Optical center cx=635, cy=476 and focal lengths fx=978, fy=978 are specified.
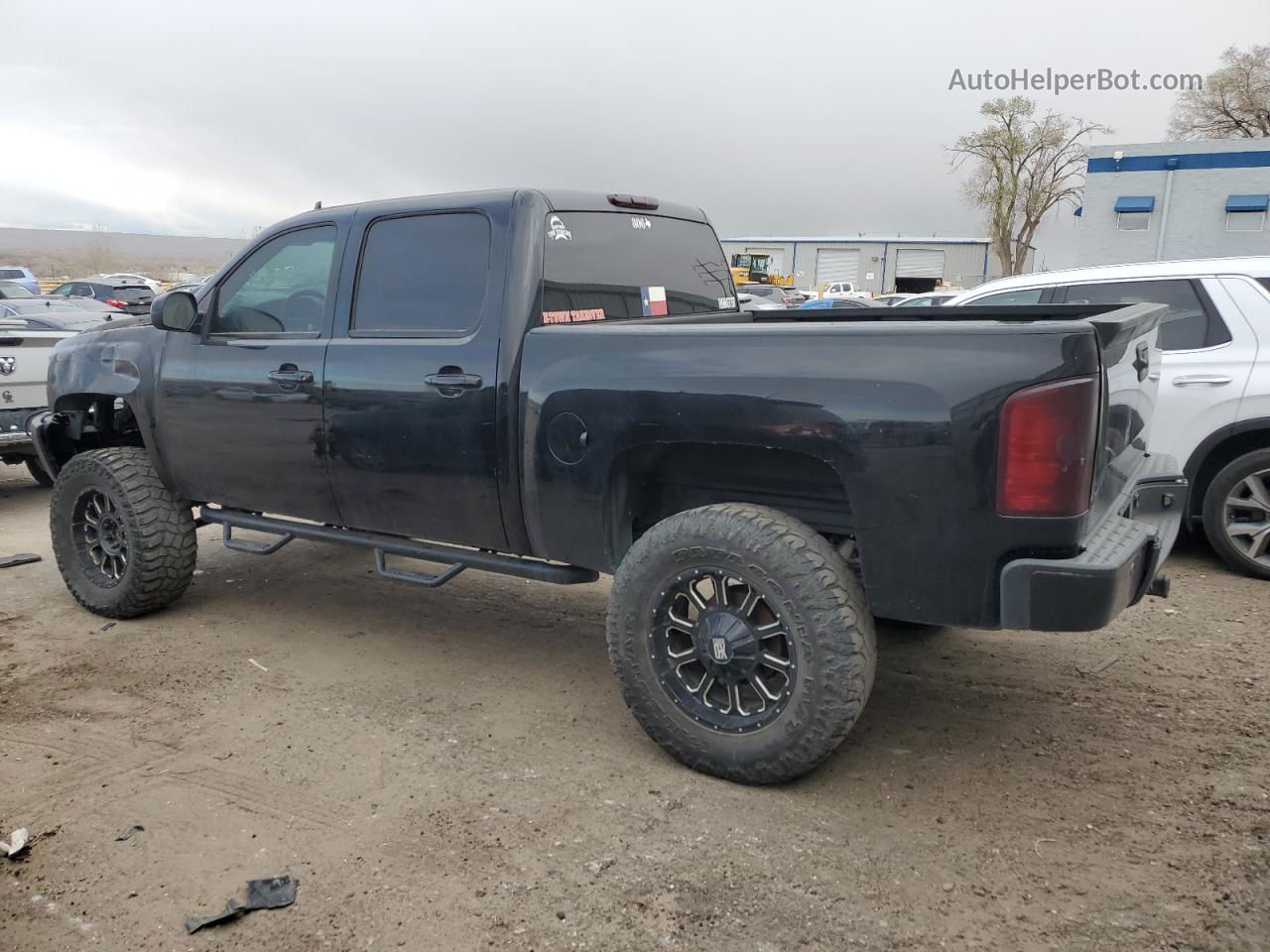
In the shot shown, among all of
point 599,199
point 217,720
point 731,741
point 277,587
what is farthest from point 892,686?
point 277,587

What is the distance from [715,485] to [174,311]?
2.90 metres

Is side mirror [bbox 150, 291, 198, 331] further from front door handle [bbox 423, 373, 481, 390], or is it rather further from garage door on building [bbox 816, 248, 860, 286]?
garage door on building [bbox 816, 248, 860, 286]

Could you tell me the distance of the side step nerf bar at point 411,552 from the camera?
387 centimetres

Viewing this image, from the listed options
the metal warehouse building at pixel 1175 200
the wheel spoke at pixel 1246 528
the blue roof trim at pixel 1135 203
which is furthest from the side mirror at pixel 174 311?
the blue roof trim at pixel 1135 203

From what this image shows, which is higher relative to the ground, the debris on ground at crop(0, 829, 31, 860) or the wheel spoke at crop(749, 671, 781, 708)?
the wheel spoke at crop(749, 671, 781, 708)

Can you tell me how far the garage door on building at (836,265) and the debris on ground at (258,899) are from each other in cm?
6951

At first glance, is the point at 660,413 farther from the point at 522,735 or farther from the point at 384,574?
the point at 384,574

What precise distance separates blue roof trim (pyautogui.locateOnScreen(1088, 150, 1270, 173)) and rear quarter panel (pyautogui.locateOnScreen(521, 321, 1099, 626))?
32502mm

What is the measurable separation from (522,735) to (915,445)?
1871 millimetres

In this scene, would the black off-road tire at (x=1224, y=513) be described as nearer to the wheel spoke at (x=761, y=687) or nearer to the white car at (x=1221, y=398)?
the white car at (x=1221, y=398)

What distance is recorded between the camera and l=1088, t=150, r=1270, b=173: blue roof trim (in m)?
29.2

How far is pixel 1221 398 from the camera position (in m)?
5.55

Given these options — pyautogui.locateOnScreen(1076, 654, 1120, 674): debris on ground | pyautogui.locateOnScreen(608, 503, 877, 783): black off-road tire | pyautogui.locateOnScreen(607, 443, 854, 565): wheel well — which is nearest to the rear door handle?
pyautogui.locateOnScreen(607, 443, 854, 565): wheel well

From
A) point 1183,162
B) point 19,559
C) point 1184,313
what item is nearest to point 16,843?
point 19,559
